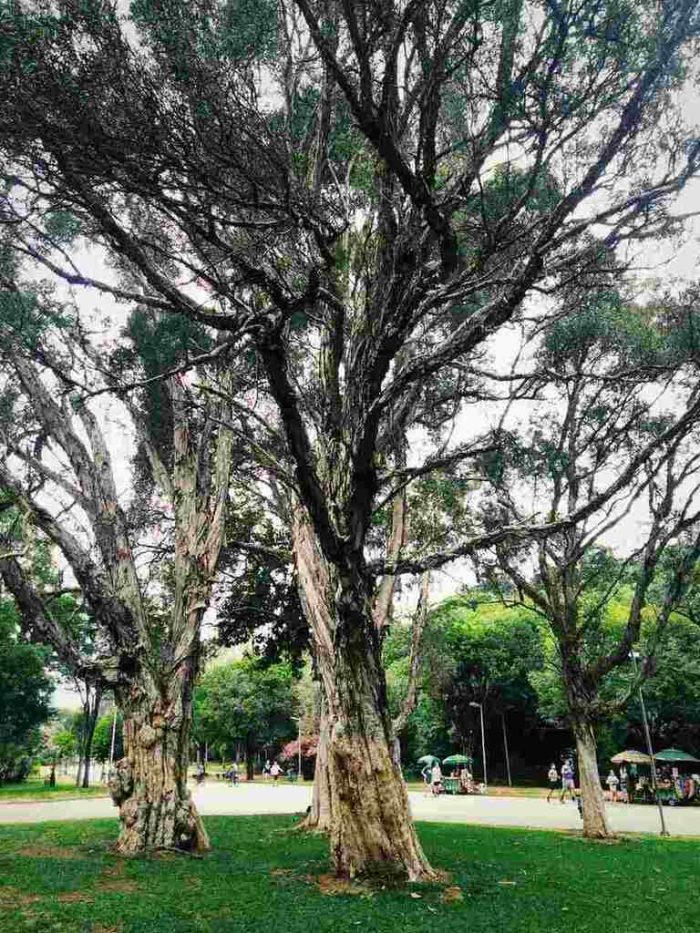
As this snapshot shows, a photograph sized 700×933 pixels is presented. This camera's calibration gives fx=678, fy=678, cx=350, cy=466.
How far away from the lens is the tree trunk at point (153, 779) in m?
8.55

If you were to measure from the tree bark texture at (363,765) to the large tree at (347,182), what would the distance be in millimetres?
19

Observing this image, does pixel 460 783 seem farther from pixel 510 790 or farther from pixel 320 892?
pixel 320 892

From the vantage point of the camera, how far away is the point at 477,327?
578 cm

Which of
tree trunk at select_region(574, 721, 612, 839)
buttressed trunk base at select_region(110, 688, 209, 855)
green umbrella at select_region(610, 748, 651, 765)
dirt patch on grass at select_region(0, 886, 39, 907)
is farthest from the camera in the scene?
green umbrella at select_region(610, 748, 651, 765)

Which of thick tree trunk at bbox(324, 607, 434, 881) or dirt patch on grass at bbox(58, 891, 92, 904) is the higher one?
thick tree trunk at bbox(324, 607, 434, 881)

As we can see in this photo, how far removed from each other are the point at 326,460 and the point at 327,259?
2620mm

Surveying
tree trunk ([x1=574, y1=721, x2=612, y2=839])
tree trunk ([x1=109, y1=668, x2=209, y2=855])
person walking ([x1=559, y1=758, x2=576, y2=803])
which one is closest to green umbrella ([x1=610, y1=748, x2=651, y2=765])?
person walking ([x1=559, y1=758, x2=576, y2=803])

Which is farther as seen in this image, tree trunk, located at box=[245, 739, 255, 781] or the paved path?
tree trunk, located at box=[245, 739, 255, 781]

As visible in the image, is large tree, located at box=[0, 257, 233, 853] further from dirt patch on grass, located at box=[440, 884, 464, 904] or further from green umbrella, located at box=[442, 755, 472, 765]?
green umbrella, located at box=[442, 755, 472, 765]

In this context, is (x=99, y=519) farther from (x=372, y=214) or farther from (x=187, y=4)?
(x=187, y=4)

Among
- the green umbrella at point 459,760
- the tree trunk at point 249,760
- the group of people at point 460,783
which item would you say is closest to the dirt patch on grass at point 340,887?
the group of people at point 460,783

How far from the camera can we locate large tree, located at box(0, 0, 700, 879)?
5.27 metres

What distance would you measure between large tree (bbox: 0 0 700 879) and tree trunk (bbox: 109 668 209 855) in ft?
8.98

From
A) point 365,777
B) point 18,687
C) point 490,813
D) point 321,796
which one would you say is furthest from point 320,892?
point 18,687
